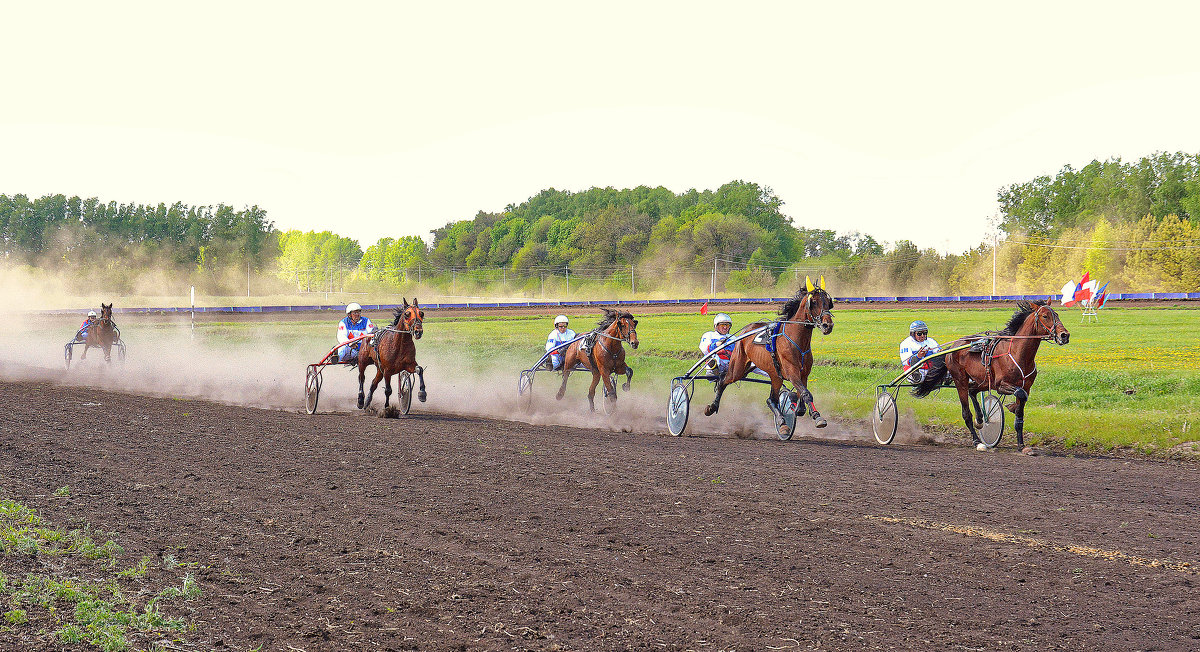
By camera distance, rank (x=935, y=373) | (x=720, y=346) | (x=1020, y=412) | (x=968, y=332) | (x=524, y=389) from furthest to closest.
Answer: (x=968, y=332), (x=524, y=389), (x=720, y=346), (x=935, y=373), (x=1020, y=412)

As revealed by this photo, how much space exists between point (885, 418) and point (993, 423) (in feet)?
4.61

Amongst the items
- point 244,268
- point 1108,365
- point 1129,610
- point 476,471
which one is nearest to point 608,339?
point 476,471

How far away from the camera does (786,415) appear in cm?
1312

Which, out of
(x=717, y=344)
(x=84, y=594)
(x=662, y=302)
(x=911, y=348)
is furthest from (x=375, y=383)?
(x=662, y=302)

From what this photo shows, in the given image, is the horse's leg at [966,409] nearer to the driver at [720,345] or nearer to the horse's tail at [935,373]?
the horse's tail at [935,373]

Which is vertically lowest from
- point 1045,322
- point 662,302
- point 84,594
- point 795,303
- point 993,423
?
point 84,594

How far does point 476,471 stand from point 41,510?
3981 mm

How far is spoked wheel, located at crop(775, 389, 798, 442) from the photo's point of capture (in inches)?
512

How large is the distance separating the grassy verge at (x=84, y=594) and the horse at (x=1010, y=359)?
383 inches

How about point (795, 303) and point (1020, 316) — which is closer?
point (1020, 316)

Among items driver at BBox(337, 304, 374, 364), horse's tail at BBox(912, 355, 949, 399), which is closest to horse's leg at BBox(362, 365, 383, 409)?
driver at BBox(337, 304, 374, 364)

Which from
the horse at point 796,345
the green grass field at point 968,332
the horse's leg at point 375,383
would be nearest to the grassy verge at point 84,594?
the horse at point 796,345

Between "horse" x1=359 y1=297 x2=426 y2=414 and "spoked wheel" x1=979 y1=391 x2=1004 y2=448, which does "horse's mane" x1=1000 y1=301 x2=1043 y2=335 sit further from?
"horse" x1=359 y1=297 x2=426 y2=414

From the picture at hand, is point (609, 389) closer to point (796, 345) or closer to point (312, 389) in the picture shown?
point (796, 345)
